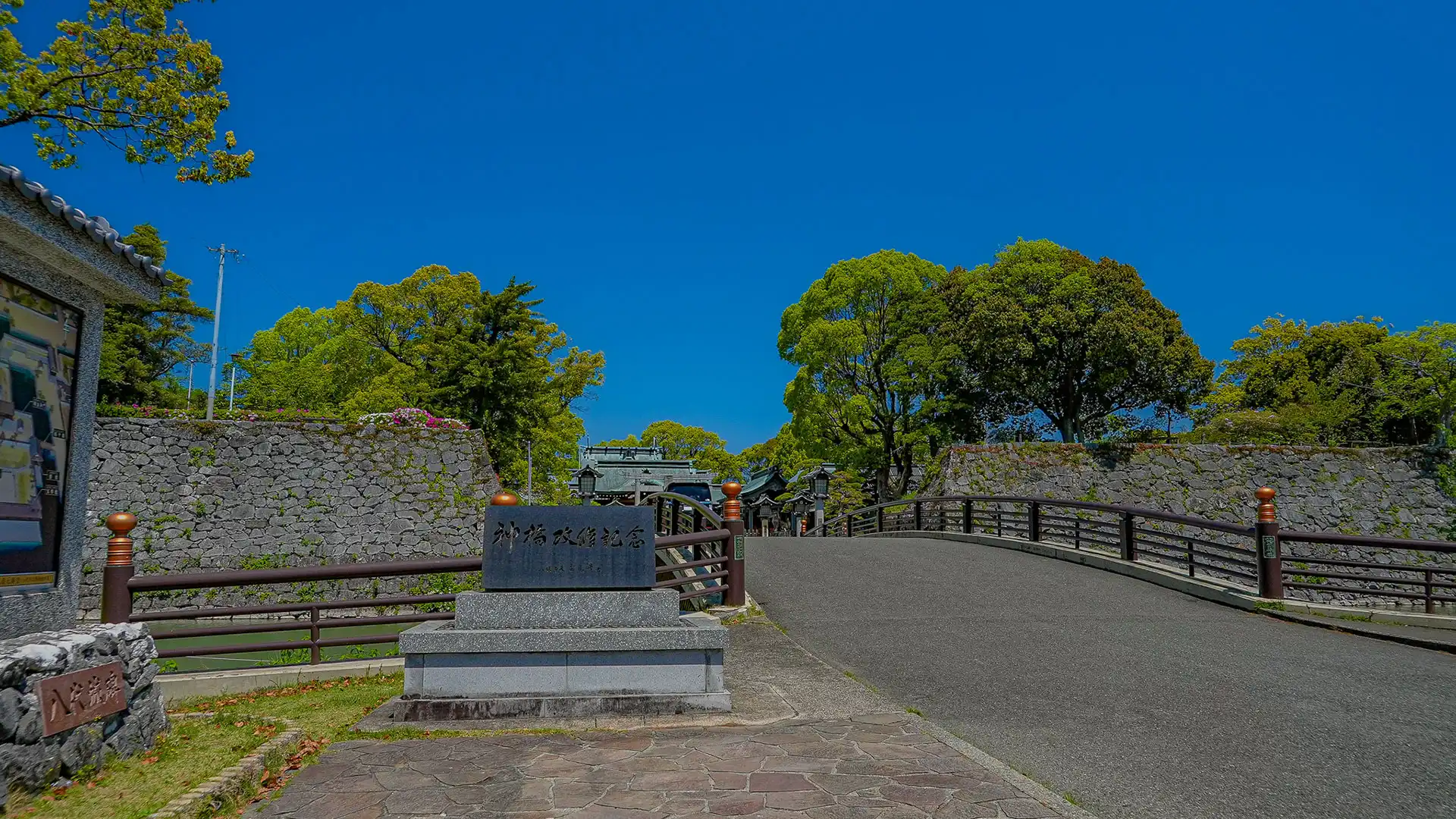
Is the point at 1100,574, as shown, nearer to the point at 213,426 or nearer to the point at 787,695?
the point at 787,695

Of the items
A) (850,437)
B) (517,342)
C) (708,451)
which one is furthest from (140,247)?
(708,451)

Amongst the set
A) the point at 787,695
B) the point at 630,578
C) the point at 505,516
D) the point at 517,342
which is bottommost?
the point at 787,695

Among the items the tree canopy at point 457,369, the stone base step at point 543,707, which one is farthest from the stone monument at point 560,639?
the tree canopy at point 457,369

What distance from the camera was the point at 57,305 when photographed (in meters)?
5.64

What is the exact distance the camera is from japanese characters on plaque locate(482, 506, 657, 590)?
642cm

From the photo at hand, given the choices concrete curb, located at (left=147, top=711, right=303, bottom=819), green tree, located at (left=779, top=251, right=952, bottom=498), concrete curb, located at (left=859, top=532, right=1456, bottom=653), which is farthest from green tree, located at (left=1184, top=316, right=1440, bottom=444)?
concrete curb, located at (left=147, top=711, right=303, bottom=819)

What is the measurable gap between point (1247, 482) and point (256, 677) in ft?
81.5

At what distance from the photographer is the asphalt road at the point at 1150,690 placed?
4.64 m

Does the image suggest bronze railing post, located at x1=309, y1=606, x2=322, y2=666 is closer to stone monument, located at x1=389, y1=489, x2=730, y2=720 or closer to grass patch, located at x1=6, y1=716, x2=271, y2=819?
grass patch, located at x1=6, y1=716, x2=271, y2=819

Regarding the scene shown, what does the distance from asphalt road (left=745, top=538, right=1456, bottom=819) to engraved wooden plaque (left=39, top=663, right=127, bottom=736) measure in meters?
5.43

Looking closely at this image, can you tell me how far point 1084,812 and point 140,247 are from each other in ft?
113

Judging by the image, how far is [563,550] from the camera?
21.2 ft

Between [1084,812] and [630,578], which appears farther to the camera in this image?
[630,578]

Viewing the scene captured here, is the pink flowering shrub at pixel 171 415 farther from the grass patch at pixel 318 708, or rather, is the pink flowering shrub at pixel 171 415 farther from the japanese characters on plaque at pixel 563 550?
the japanese characters on plaque at pixel 563 550
